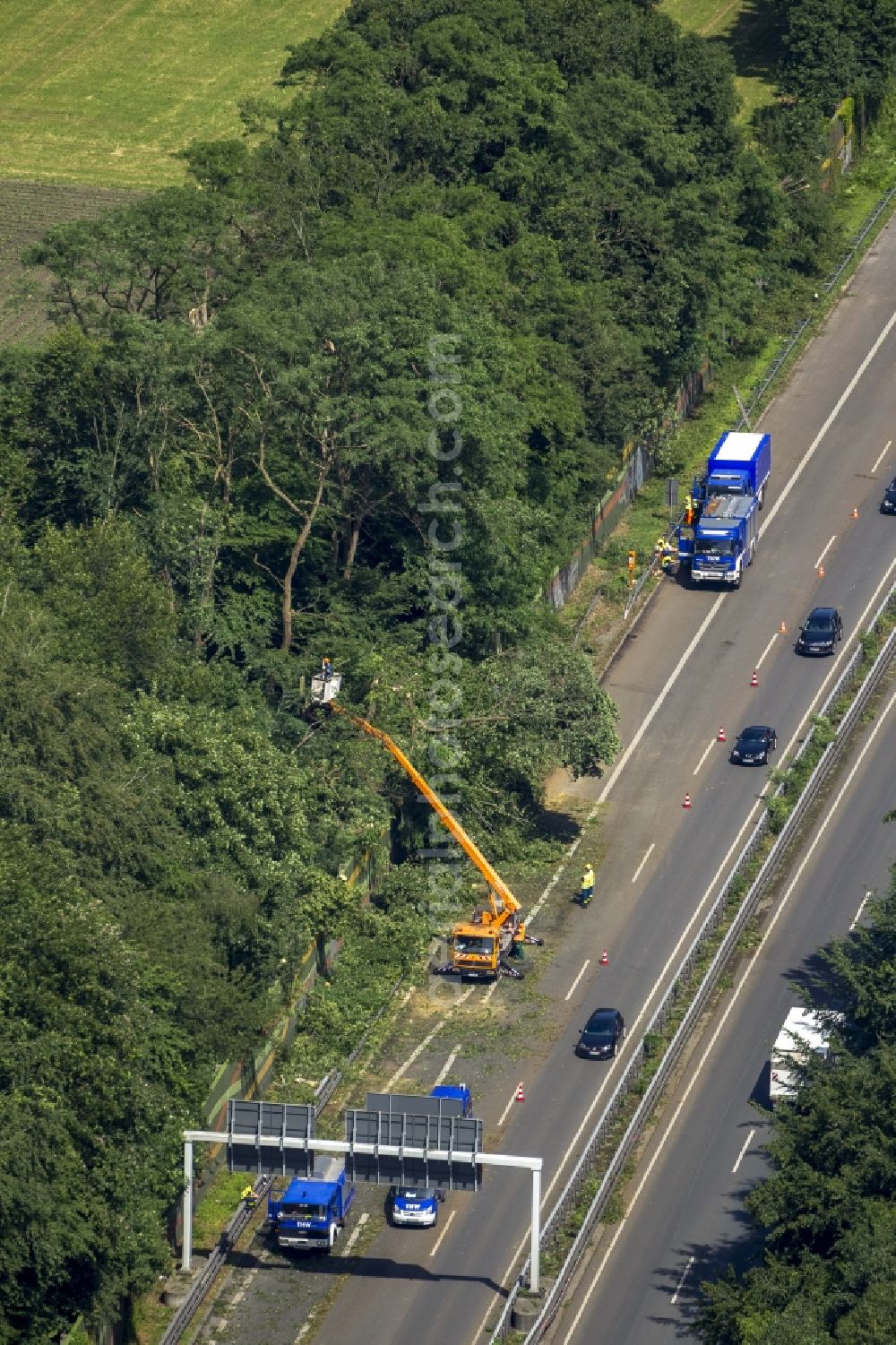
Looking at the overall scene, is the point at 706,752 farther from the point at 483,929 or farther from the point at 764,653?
the point at 483,929

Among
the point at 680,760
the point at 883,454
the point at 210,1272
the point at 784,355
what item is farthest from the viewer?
the point at 784,355

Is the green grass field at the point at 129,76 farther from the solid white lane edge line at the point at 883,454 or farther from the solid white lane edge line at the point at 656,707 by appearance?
the solid white lane edge line at the point at 656,707

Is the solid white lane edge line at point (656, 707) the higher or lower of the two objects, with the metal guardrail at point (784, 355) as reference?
lower

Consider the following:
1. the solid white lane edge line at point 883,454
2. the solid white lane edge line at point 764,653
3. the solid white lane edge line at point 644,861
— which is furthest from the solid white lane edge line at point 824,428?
the solid white lane edge line at point 644,861

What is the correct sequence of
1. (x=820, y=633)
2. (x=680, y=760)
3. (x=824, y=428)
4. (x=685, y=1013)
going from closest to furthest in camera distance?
(x=685, y=1013) → (x=680, y=760) → (x=820, y=633) → (x=824, y=428)

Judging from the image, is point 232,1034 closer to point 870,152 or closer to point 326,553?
point 326,553

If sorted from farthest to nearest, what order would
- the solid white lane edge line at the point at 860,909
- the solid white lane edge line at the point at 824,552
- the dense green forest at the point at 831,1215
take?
1. the solid white lane edge line at the point at 824,552
2. the solid white lane edge line at the point at 860,909
3. the dense green forest at the point at 831,1215

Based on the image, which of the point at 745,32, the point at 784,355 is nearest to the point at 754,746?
the point at 784,355

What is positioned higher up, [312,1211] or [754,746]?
[312,1211]
